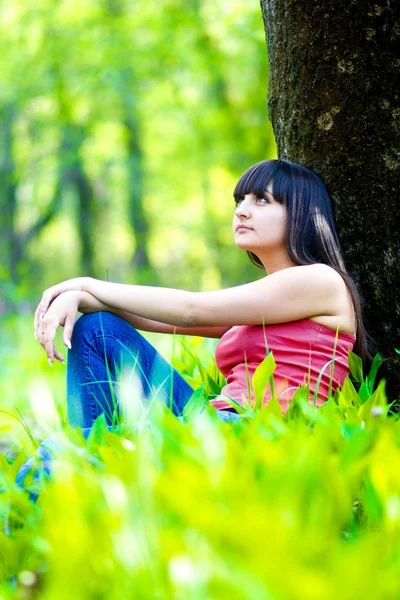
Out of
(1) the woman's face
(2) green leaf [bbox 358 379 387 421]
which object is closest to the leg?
(1) the woman's face

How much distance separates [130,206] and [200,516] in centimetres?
1393

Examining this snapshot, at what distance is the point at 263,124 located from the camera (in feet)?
33.1

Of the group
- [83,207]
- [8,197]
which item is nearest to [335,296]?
[83,207]

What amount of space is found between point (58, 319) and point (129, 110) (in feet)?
35.2

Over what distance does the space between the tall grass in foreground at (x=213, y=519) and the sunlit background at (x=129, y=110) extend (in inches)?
183

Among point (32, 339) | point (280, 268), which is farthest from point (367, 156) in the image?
point (32, 339)

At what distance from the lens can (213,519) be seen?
908 mm

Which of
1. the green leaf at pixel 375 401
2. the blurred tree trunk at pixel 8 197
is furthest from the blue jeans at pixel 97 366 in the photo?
the blurred tree trunk at pixel 8 197

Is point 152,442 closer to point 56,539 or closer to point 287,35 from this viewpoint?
point 56,539

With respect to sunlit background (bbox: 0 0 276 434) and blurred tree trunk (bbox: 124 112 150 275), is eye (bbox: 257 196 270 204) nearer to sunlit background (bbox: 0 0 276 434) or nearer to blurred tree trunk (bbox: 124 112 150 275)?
sunlit background (bbox: 0 0 276 434)

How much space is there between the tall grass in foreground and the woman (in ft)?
2.24

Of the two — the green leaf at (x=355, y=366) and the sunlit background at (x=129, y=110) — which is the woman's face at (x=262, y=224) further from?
the sunlit background at (x=129, y=110)

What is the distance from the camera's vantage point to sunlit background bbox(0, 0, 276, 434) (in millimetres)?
10141

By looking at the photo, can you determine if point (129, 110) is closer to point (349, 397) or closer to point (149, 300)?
point (149, 300)
